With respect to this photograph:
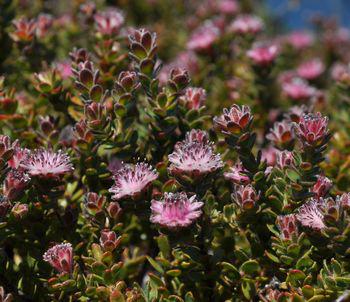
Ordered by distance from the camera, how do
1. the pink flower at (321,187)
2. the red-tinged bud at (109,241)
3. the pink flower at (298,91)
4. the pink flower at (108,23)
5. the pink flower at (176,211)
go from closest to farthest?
the pink flower at (176,211)
the red-tinged bud at (109,241)
the pink flower at (321,187)
the pink flower at (108,23)
the pink flower at (298,91)

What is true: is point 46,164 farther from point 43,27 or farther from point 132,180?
point 43,27

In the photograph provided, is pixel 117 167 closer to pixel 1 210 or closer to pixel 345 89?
pixel 1 210

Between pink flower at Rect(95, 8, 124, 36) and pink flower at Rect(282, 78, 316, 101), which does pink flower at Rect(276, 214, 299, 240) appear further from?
pink flower at Rect(282, 78, 316, 101)

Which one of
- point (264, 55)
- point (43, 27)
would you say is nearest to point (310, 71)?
point (264, 55)

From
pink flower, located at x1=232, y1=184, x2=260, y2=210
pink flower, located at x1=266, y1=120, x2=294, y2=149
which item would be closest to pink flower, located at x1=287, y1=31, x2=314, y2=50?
pink flower, located at x1=266, y1=120, x2=294, y2=149

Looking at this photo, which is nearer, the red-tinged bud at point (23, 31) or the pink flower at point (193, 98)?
the pink flower at point (193, 98)

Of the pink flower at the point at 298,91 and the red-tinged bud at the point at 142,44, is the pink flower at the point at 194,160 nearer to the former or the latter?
Result: the red-tinged bud at the point at 142,44

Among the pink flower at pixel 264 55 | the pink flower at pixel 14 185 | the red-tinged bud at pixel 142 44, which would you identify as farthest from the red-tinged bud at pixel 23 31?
the pink flower at pixel 264 55
